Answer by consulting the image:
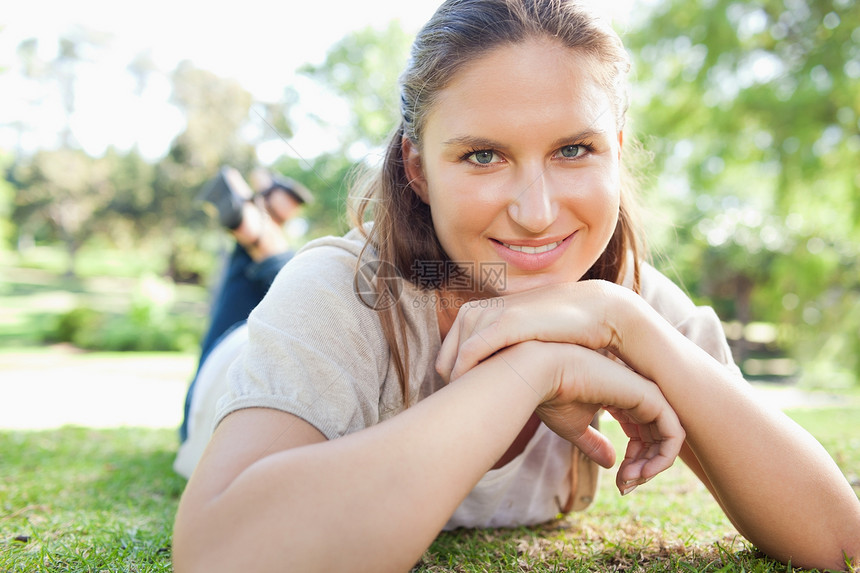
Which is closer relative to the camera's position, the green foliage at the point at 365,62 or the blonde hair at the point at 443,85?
the blonde hair at the point at 443,85

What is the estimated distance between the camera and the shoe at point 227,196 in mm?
3852

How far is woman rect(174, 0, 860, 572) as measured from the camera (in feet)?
3.70

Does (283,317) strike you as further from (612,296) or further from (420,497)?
(612,296)

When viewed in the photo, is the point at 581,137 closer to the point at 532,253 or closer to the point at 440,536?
the point at 532,253

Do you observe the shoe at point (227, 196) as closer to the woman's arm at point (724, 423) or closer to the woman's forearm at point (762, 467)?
the woman's arm at point (724, 423)

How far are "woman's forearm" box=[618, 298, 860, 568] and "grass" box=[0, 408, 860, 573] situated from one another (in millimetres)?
93

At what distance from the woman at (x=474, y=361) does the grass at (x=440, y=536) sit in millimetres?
198

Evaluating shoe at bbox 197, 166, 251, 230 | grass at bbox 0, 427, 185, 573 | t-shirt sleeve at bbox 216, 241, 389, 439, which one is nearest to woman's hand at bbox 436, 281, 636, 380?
t-shirt sleeve at bbox 216, 241, 389, 439

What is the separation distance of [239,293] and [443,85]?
8.07 ft

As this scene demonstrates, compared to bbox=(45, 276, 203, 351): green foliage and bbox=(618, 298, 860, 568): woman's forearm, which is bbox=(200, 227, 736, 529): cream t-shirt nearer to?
bbox=(618, 298, 860, 568): woman's forearm

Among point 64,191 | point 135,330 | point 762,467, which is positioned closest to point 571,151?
point 762,467

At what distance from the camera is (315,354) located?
1.44 meters

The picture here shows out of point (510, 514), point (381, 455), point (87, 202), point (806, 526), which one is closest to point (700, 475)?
point (806, 526)

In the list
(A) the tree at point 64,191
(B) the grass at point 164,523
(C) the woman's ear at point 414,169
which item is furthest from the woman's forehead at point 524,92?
(A) the tree at point 64,191
